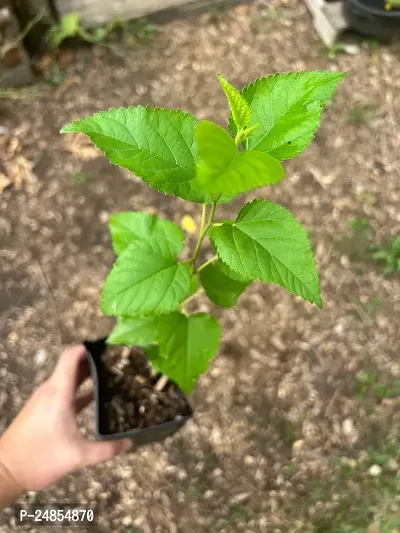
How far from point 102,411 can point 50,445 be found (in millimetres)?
179

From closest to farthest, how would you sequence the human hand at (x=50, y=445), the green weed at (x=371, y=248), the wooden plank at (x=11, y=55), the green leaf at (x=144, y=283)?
the green leaf at (x=144, y=283) < the human hand at (x=50, y=445) < the green weed at (x=371, y=248) < the wooden plank at (x=11, y=55)

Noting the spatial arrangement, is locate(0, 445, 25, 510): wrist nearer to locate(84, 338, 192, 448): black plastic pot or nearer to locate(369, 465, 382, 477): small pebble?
locate(84, 338, 192, 448): black plastic pot

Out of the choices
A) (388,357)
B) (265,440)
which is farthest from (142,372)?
(388,357)

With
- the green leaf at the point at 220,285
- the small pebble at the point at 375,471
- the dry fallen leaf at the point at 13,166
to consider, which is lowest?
the small pebble at the point at 375,471

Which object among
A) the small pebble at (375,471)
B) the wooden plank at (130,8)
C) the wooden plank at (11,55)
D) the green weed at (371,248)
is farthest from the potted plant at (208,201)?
the wooden plank at (130,8)

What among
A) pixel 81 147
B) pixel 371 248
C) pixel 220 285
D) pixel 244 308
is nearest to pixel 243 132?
pixel 220 285

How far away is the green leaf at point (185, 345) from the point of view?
49.6 inches

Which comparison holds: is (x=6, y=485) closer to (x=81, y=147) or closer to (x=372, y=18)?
(x=81, y=147)

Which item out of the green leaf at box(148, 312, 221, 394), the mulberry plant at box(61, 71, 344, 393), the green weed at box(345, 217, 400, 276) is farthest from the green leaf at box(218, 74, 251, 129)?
the green weed at box(345, 217, 400, 276)

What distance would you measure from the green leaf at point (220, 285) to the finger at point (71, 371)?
0.62 meters

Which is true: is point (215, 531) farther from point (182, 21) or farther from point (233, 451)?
point (182, 21)

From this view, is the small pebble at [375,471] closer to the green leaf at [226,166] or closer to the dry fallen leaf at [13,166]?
the green leaf at [226,166]

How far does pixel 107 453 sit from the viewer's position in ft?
5.28

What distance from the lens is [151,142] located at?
0.91m
